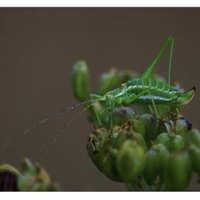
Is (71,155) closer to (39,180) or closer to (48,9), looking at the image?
(39,180)

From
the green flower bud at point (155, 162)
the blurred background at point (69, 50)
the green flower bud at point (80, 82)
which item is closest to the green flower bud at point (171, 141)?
the green flower bud at point (155, 162)

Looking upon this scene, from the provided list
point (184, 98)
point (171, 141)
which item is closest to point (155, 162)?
point (171, 141)

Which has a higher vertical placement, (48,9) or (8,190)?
(48,9)

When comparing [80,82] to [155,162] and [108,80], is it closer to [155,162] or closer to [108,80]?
[108,80]

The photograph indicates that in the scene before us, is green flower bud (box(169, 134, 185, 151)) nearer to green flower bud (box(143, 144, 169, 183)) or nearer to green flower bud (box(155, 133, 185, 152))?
green flower bud (box(155, 133, 185, 152))

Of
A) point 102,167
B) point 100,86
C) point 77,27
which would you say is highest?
point 77,27

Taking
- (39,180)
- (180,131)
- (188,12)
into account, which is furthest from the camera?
(188,12)

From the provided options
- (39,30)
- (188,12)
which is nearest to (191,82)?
(188,12)
